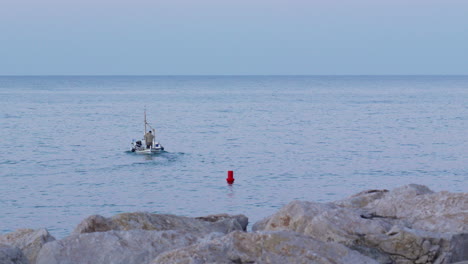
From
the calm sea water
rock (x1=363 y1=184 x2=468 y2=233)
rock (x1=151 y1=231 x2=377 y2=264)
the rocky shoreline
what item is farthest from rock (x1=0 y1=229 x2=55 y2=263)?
the calm sea water

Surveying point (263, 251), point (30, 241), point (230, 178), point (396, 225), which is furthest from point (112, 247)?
point (230, 178)

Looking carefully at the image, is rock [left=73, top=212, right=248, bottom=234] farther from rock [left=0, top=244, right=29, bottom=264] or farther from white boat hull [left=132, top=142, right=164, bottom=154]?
white boat hull [left=132, top=142, right=164, bottom=154]

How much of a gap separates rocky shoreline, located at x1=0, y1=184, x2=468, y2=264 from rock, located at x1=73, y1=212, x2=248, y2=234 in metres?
0.02

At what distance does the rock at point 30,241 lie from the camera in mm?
10123

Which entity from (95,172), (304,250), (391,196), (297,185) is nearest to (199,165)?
(95,172)

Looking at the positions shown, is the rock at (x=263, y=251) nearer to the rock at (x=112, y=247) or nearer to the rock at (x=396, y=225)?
the rock at (x=112, y=247)

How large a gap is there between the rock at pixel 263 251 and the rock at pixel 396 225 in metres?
2.55

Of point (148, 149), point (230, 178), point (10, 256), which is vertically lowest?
point (148, 149)

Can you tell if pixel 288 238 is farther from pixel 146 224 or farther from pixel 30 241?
pixel 30 241

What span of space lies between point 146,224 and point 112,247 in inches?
83.7

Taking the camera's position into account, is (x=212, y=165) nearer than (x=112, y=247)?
No

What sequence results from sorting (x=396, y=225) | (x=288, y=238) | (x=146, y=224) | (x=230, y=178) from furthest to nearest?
(x=230, y=178) < (x=146, y=224) < (x=396, y=225) < (x=288, y=238)

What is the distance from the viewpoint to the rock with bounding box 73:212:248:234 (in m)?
11.0

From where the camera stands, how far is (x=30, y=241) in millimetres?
10414
